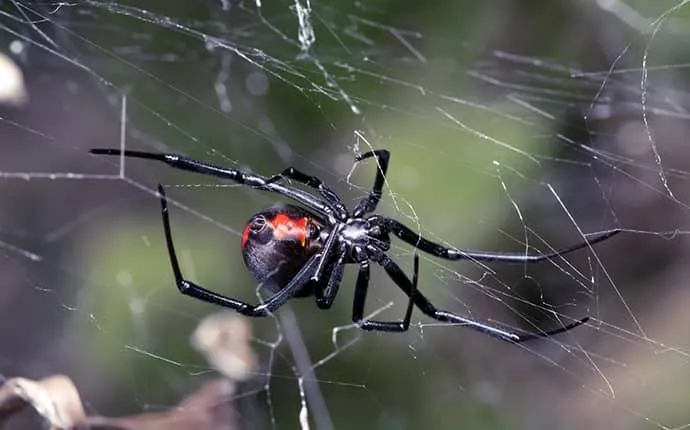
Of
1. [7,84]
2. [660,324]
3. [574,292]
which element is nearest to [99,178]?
[7,84]

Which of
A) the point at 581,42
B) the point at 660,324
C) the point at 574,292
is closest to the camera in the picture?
the point at 574,292

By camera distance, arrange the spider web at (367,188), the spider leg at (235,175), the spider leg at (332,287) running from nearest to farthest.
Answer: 1. the spider leg at (235,175)
2. the spider leg at (332,287)
3. the spider web at (367,188)

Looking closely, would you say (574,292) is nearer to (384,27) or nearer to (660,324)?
(660,324)

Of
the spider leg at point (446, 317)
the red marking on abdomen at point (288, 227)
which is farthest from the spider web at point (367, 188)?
the red marking on abdomen at point (288, 227)

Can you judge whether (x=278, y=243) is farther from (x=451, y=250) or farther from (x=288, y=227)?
(x=451, y=250)

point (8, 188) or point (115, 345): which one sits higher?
point (8, 188)

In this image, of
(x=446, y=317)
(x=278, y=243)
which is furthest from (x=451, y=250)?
(x=278, y=243)

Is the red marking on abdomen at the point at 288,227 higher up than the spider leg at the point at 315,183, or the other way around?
the spider leg at the point at 315,183

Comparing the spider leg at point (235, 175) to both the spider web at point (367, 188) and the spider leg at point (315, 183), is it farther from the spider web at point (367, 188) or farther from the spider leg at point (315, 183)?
the spider web at point (367, 188)
